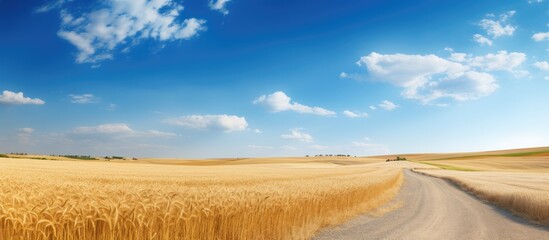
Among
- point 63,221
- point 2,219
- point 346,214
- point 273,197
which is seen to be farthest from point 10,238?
point 346,214

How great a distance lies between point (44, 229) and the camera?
5.96 meters

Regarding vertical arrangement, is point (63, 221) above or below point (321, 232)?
above

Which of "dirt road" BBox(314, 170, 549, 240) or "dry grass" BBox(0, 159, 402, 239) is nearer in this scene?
"dry grass" BBox(0, 159, 402, 239)

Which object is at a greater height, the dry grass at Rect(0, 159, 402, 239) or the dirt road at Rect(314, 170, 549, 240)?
the dry grass at Rect(0, 159, 402, 239)

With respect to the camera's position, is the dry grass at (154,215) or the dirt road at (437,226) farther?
the dirt road at (437,226)

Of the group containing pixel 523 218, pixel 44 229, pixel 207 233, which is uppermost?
pixel 44 229

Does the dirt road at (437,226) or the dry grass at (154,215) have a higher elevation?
the dry grass at (154,215)

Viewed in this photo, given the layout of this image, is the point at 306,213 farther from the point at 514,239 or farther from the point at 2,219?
the point at 2,219

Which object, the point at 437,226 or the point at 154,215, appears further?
the point at 437,226

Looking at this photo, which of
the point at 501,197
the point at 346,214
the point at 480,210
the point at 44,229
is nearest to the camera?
the point at 44,229

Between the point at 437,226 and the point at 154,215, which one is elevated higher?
the point at 154,215

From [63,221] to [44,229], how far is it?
0.27 metres

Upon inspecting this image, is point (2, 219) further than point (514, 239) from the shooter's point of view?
No

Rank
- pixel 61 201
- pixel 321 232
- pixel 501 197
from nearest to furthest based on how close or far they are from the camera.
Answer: pixel 61 201 → pixel 321 232 → pixel 501 197
